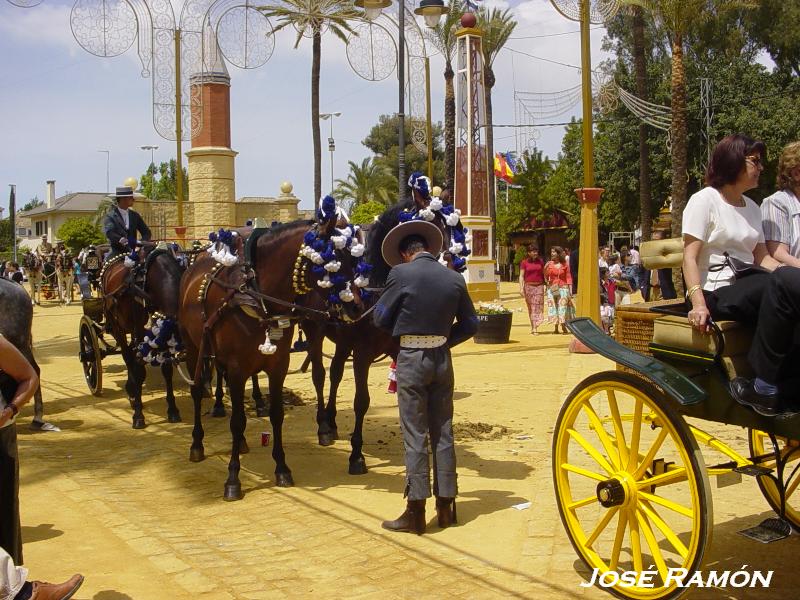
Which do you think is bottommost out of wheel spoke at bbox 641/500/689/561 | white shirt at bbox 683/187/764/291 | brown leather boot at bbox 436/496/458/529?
brown leather boot at bbox 436/496/458/529

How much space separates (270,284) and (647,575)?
4016 mm

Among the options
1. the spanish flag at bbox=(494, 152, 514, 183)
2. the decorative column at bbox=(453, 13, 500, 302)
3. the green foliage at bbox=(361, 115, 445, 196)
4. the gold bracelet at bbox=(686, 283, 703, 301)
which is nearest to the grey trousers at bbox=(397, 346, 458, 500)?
the gold bracelet at bbox=(686, 283, 703, 301)

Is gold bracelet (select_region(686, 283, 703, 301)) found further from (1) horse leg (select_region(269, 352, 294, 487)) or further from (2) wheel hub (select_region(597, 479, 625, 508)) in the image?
(1) horse leg (select_region(269, 352, 294, 487))

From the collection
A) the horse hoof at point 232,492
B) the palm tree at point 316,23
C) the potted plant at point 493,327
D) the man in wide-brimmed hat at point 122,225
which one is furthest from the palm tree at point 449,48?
the horse hoof at point 232,492

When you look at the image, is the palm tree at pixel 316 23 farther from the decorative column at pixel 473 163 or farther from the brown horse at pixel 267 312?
the brown horse at pixel 267 312

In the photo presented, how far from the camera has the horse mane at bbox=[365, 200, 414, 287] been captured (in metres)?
7.64

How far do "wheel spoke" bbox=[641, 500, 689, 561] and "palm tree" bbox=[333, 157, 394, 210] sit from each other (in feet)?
188

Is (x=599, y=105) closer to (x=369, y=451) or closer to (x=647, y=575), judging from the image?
(x=369, y=451)

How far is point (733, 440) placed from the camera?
26.1 ft

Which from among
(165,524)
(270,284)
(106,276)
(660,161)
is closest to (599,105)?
(660,161)

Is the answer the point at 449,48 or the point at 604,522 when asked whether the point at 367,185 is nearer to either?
the point at 449,48

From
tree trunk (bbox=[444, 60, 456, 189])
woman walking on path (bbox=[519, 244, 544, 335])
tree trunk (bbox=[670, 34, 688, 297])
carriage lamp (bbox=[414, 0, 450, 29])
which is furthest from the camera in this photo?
tree trunk (bbox=[444, 60, 456, 189])

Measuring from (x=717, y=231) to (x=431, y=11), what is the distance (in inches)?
611

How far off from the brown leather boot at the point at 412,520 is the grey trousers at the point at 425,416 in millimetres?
65
